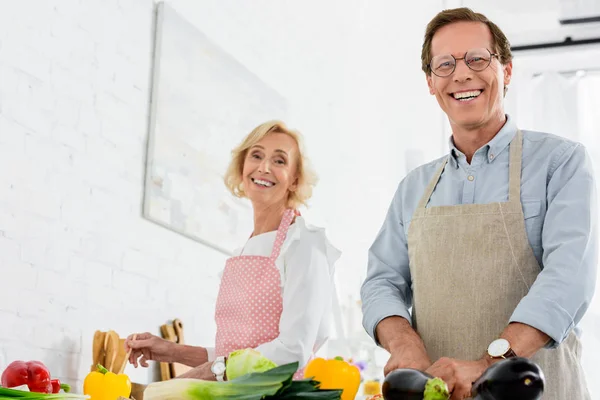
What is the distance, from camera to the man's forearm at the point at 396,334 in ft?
5.33

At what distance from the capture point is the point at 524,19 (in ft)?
16.9

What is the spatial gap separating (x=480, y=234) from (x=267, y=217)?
0.93 m

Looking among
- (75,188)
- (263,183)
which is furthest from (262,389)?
(75,188)

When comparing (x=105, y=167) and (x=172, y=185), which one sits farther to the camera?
(x=172, y=185)

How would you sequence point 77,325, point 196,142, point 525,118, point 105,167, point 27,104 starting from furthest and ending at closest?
point 525,118
point 196,142
point 105,167
point 77,325
point 27,104

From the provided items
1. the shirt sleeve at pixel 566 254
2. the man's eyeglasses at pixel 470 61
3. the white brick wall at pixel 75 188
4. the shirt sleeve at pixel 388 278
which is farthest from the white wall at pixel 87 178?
the shirt sleeve at pixel 566 254

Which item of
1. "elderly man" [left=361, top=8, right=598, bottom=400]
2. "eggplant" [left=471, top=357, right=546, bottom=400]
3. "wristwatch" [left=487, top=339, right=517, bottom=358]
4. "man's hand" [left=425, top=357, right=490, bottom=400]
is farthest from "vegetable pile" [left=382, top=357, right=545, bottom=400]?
"elderly man" [left=361, top=8, right=598, bottom=400]

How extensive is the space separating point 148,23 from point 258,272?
1492 mm

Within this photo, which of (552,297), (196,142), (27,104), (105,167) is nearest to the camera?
(552,297)

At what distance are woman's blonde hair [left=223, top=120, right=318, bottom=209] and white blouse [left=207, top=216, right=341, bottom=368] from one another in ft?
0.66

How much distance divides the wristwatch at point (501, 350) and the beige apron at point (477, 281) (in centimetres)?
26

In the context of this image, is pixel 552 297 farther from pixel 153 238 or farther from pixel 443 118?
pixel 443 118

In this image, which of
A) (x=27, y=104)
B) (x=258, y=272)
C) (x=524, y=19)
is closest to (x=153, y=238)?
(x=27, y=104)

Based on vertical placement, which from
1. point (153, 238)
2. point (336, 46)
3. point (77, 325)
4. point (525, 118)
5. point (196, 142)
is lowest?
point (77, 325)
